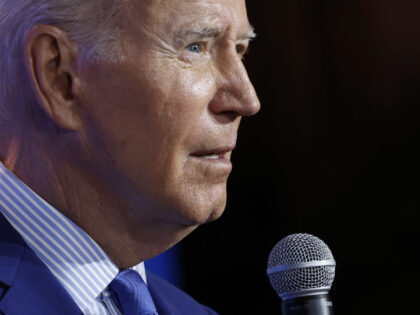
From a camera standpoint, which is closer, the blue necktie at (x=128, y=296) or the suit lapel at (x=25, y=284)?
the suit lapel at (x=25, y=284)

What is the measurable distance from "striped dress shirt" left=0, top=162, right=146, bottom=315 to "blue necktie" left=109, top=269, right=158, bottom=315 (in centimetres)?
6

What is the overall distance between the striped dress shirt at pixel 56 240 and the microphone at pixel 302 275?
0.45 meters

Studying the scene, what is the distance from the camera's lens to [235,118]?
177 centimetres

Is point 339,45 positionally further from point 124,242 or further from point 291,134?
point 124,242

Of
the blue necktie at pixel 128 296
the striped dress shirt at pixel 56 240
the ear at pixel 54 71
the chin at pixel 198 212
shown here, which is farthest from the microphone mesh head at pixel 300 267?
the ear at pixel 54 71

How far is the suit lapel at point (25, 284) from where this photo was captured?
1.55m

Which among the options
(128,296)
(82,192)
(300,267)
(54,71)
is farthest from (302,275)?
(54,71)

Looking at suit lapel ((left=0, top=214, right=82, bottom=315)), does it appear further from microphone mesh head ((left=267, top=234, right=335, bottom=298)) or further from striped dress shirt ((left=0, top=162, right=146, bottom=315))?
microphone mesh head ((left=267, top=234, right=335, bottom=298))

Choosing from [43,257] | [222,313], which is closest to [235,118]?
[43,257]

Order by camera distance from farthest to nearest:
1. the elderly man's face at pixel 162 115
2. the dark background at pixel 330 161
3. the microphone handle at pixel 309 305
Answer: the dark background at pixel 330 161, the elderly man's face at pixel 162 115, the microphone handle at pixel 309 305

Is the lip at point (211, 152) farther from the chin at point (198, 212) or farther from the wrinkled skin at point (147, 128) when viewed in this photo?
the chin at point (198, 212)

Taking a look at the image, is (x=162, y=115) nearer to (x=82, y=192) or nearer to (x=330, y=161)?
(x=82, y=192)

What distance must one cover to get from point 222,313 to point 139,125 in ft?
5.76

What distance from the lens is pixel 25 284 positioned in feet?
5.21
